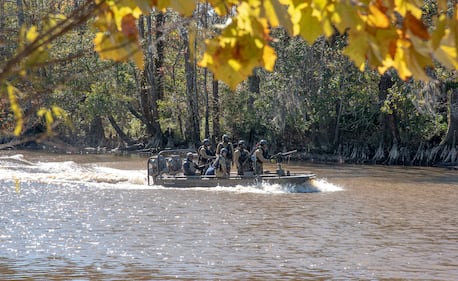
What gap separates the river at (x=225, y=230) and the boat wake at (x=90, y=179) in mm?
67

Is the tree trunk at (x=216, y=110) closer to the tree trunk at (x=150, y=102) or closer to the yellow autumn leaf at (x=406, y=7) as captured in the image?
the tree trunk at (x=150, y=102)

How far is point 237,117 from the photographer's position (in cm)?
4144

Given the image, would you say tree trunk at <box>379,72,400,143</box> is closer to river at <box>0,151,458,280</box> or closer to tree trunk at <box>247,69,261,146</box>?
tree trunk at <box>247,69,261,146</box>

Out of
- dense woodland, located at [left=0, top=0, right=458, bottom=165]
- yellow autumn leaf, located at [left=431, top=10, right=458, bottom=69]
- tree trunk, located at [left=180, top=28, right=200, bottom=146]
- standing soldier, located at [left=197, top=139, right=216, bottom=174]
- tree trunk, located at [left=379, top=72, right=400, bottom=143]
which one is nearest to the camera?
yellow autumn leaf, located at [left=431, top=10, right=458, bottom=69]

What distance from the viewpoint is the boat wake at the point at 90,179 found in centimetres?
2419

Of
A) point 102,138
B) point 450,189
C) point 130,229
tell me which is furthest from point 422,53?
point 102,138

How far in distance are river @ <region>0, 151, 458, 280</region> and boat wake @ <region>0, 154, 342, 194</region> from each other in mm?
67

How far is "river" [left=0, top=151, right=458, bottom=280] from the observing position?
13109 mm

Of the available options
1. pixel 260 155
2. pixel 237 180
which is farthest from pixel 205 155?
pixel 260 155

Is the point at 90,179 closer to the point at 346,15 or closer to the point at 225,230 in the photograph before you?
the point at 225,230

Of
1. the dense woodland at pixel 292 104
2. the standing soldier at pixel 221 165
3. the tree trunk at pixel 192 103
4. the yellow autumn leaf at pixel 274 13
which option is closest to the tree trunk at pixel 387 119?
the dense woodland at pixel 292 104

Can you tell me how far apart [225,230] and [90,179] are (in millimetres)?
11270

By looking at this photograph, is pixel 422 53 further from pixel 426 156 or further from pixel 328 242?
pixel 426 156

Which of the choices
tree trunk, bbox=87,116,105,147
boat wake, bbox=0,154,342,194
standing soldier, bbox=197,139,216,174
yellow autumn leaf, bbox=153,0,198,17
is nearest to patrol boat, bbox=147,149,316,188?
boat wake, bbox=0,154,342,194
